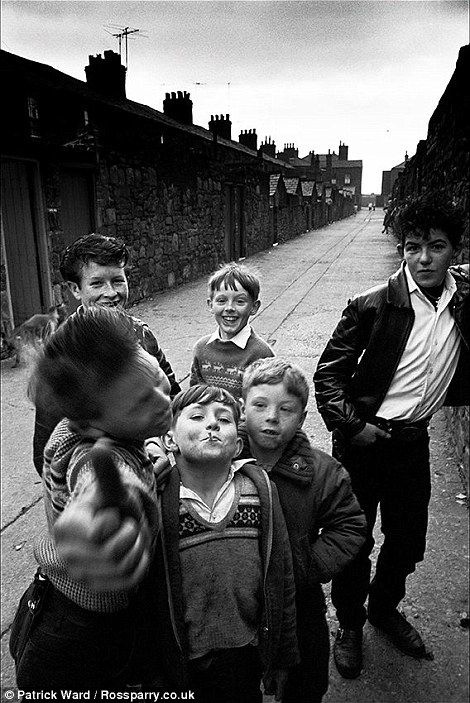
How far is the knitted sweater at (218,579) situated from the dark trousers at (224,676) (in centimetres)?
4

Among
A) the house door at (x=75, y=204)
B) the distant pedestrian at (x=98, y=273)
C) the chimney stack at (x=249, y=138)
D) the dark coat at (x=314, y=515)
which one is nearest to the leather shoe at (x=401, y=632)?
the dark coat at (x=314, y=515)

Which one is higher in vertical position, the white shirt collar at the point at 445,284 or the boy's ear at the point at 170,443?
the white shirt collar at the point at 445,284

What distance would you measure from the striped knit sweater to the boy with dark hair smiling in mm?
559

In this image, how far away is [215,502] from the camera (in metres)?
1.39

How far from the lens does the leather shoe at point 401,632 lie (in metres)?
2.21

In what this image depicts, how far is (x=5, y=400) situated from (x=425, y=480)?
4448 mm

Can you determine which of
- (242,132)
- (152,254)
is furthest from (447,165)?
(242,132)

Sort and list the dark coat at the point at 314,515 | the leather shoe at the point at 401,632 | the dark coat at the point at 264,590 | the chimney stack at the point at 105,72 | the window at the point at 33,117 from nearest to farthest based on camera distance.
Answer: the dark coat at the point at 264,590 → the dark coat at the point at 314,515 → the leather shoe at the point at 401,632 → the window at the point at 33,117 → the chimney stack at the point at 105,72

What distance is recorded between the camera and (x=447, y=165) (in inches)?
183

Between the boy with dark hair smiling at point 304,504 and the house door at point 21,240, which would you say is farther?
the house door at point 21,240

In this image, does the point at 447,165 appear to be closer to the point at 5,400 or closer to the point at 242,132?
the point at 5,400

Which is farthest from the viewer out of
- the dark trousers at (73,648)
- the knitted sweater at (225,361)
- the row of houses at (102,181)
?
the row of houses at (102,181)

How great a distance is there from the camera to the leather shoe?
221 centimetres

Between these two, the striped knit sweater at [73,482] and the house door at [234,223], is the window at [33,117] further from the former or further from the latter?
the house door at [234,223]
